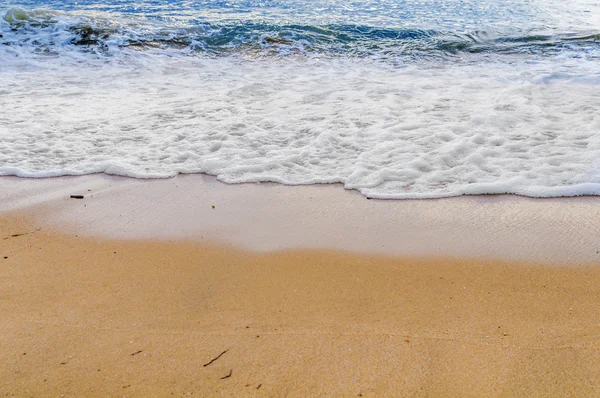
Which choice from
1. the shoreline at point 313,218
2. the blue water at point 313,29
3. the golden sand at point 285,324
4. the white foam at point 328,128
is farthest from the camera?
the blue water at point 313,29

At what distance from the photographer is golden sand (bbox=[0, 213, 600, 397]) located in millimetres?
1982

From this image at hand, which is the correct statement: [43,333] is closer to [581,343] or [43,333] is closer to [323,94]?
[581,343]

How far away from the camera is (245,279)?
8.97 ft

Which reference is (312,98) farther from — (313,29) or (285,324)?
(313,29)

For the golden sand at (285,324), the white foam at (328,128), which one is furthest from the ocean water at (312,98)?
the golden sand at (285,324)

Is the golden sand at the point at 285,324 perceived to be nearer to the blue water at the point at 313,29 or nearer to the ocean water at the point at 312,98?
the ocean water at the point at 312,98

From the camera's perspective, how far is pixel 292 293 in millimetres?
2598

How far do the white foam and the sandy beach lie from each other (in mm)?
381

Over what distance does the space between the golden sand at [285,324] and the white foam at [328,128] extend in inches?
45.9

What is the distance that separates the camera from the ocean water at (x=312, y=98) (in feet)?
13.7

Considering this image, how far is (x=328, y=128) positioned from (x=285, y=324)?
10.2 feet

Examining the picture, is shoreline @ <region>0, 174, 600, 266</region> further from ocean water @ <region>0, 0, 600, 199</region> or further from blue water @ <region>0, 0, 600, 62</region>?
blue water @ <region>0, 0, 600, 62</region>

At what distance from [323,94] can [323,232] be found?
149 inches

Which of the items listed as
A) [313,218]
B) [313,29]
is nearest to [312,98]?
[313,218]
